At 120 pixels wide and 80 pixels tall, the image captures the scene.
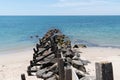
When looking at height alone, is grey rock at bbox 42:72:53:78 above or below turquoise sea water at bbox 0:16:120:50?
above

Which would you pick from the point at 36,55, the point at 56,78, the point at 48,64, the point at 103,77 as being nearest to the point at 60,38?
the point at 36,55

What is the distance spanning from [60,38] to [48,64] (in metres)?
8.19

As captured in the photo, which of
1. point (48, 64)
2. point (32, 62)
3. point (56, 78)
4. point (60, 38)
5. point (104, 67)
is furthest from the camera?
point (60, 38)

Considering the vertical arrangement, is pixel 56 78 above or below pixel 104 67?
below

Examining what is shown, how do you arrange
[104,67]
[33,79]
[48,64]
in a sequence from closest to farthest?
[104,67] < [33,79] < [48,64]

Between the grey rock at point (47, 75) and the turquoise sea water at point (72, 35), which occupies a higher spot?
the grey rock at point (47, 75)

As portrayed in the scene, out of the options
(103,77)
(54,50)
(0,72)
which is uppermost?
(103,77)

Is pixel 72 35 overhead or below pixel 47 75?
below

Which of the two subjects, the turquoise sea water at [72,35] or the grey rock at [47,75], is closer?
the grey rock at [47,75]

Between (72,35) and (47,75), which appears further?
(72,35)

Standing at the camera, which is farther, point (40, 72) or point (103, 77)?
point (40, 72)

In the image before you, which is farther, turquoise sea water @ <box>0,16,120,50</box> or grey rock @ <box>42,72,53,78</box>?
turquoise sea water @ <box>0,16,120,50</box>

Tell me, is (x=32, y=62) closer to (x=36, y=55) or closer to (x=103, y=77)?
(x=36, y=55)

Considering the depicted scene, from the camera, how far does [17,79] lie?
14078mm
